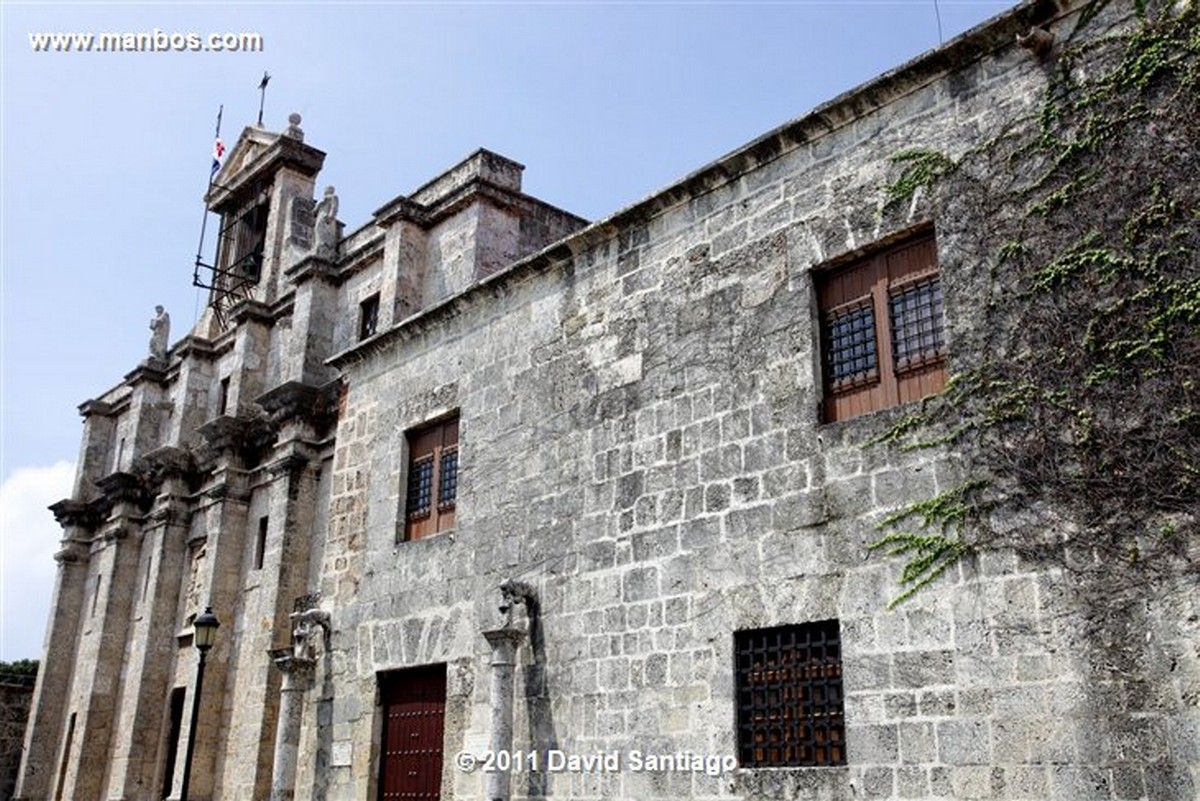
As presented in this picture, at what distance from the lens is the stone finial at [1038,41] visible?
7.19m

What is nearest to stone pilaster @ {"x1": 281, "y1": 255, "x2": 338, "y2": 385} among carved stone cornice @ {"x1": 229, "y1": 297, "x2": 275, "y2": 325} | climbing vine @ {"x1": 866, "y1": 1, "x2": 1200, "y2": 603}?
carved stone cornice @ {"x1": 229, "y1": 297, "x2": 275, "y2": 325}

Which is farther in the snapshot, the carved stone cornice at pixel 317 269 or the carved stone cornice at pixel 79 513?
the carved stone cornice at pixel 79 513

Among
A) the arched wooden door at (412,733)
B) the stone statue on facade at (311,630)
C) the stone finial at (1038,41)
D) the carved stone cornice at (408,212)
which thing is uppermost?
the carved stone cornice at (408,212)

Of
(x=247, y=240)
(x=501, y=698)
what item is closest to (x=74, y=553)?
(x=247, y=240)

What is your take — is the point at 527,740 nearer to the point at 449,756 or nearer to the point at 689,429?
the point at 449,756

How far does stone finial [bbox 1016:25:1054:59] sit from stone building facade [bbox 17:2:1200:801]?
115 mm

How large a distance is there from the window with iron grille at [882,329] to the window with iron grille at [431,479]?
15.1 feet

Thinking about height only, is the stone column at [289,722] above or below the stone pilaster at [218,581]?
below

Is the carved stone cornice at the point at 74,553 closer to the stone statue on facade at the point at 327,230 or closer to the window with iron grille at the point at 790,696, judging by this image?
the stone statue on facade at the point at 327,230

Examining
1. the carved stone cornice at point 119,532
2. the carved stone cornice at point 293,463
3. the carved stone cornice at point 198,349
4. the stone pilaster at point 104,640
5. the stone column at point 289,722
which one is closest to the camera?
the stone column at point 289,722

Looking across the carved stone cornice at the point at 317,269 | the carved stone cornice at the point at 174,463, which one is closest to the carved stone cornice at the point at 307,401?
the carved stone cornice at the point at 317,269

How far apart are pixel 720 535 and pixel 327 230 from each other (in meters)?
14.7

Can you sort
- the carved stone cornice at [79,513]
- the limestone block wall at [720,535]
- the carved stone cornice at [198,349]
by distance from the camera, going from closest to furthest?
the limestone block wall at [720,535] → the carved stone cornice at [198,349] → the carved stone cornice at [79,513]

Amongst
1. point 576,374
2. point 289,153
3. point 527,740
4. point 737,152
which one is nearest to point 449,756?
point 527,740
